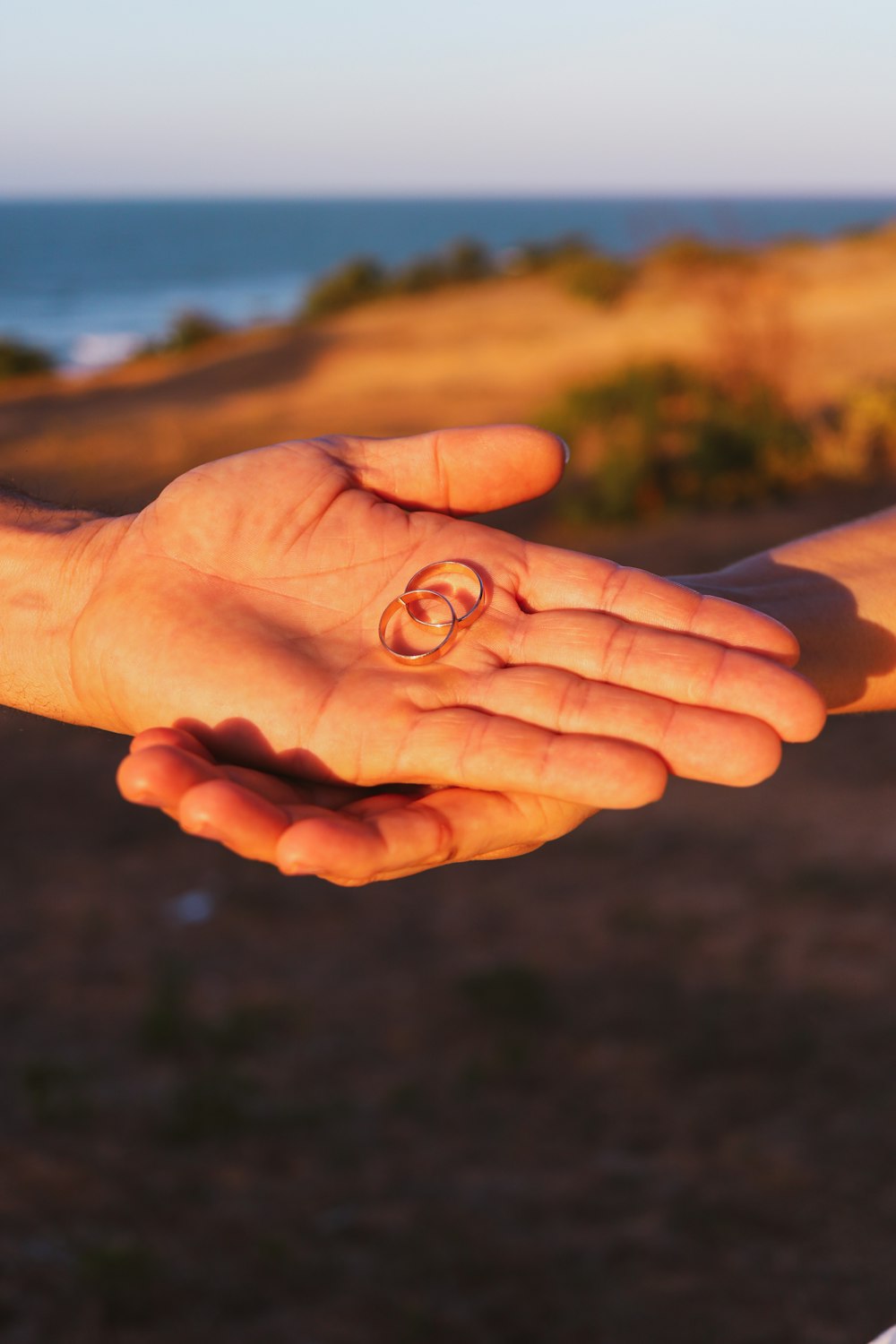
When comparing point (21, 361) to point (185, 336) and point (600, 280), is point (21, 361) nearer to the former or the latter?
point (185, 336)

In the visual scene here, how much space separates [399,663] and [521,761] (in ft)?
1.30

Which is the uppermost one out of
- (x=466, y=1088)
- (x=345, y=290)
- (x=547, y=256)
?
(x=466, y=1088)

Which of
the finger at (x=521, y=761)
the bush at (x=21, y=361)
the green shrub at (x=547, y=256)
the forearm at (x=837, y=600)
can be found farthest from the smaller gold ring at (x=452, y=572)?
the green shrub at (x=547, y=256)

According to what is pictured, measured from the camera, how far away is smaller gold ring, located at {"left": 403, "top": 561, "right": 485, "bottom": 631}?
7.79 feet

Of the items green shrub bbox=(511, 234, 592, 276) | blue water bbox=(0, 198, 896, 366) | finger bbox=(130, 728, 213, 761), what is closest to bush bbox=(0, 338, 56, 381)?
blue water bbox=(0, 198, 896, 366)

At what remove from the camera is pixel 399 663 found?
7.67 feet

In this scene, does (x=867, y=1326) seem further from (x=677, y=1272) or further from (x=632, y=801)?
(x=632, y=801)

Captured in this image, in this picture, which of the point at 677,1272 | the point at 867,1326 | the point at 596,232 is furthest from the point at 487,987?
the point at 596,232

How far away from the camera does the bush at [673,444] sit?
1151cm

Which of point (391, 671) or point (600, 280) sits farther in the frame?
point (600, 280)

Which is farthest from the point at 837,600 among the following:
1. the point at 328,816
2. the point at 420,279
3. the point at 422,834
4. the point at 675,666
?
the point at 420,279

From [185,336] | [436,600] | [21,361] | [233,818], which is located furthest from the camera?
[185,336]

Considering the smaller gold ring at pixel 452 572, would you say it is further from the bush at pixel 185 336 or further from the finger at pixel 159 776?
the bush at pixel 185 336

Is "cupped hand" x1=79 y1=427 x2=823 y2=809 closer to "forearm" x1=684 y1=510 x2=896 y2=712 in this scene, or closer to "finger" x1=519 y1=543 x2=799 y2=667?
"finger" x1=519 y1=543 x2=799 y2=667
